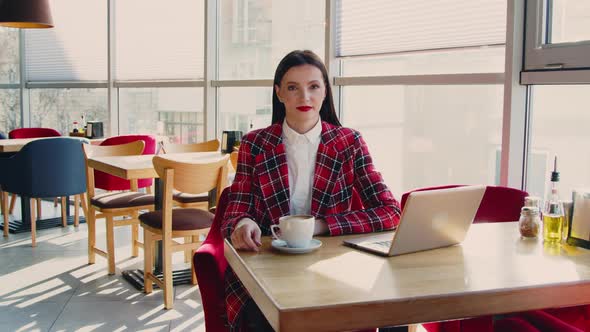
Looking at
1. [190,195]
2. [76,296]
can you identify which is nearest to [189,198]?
[190,195]

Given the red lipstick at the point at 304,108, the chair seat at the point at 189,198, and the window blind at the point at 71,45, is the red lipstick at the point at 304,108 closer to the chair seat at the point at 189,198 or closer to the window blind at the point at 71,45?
the chair seat at the point at 189,198

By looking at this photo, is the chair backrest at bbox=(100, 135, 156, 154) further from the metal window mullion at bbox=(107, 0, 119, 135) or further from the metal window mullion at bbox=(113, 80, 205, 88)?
the metal window mullion at bbox=(107, 0, 119, 135)

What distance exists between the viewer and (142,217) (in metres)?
3.91

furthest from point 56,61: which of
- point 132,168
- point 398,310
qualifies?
point 398,310

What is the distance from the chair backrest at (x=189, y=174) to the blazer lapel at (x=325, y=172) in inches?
61.8

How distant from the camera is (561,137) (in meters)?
2.94

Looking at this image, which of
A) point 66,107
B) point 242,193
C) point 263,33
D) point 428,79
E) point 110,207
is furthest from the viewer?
point 66,107

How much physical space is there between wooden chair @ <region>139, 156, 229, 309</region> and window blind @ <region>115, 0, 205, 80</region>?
2.31 meters

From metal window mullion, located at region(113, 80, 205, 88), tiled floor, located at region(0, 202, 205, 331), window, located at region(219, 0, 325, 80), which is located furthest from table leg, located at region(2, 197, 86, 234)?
window, located at region(219, 0, 325, 80)

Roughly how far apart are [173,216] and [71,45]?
407 cm

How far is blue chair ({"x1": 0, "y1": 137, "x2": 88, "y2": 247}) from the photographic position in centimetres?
495

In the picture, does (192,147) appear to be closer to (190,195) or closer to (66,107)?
(190,195)

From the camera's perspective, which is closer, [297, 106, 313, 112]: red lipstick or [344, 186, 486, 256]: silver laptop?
[344, 186, 486, 256]: silver laptop

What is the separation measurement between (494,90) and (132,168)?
213cm
